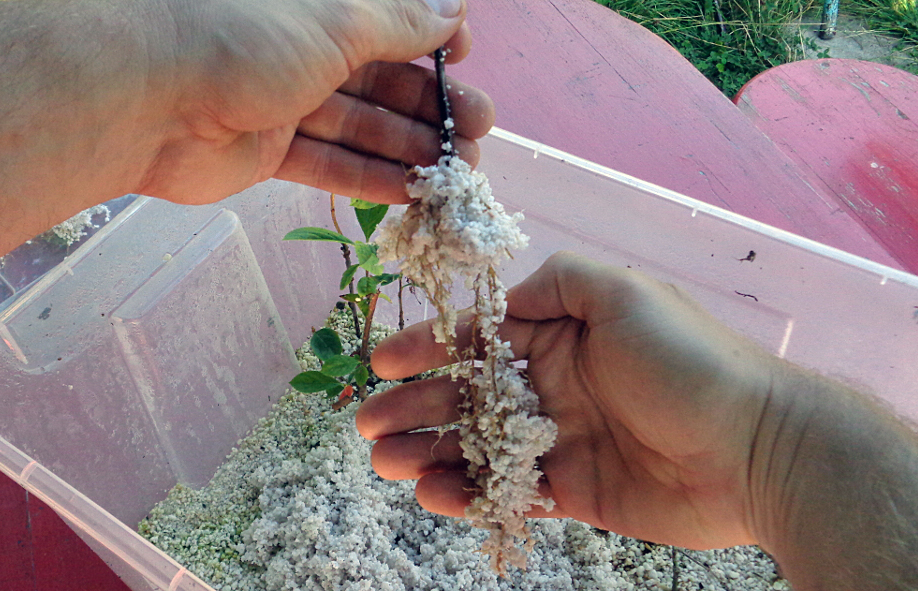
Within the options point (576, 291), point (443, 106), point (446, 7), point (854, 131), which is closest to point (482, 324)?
point (576, 291)

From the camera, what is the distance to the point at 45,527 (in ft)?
3.86

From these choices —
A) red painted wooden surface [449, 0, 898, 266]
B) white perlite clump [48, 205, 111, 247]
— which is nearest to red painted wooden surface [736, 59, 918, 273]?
red painted wooden surface [449, 0, 898, 266]

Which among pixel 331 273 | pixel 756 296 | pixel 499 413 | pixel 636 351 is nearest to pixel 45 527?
pixel 331 273

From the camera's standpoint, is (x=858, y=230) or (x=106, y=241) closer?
(x=106, y=241)

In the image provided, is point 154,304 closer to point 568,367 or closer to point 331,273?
point 331,273

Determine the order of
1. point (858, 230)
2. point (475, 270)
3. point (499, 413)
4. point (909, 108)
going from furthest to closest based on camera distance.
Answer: point (909, 108) < point (858, 230) < point (499, 413) < point (475, 270)

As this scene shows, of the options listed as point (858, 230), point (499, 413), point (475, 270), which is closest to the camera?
point (475, 270)

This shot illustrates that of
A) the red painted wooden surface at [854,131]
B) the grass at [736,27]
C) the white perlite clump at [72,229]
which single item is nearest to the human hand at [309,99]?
the white perlite clump at [72,229]

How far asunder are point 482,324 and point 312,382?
39cm

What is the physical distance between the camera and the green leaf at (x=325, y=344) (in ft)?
3.58

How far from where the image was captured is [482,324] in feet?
2.78

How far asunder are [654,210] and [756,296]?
235mm

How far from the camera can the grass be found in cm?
216

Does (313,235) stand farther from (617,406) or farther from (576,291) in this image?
(617,406)
